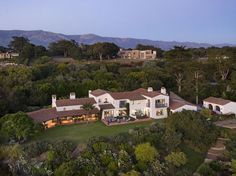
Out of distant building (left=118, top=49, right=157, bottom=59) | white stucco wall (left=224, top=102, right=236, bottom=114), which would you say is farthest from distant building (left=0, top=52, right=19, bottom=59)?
white stucco wall (left=224, top=102, right=236, bottom=114)

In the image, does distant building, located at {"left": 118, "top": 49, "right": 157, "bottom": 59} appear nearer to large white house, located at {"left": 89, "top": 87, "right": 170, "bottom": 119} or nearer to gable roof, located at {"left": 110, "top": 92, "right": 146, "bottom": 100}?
gable roof, located at {"left": 110, "top": 92, "right": 146, "bottom": 100}

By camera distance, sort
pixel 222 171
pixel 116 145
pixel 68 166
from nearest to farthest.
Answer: pixel 68 166, pixel 222 171, pixel 116 145

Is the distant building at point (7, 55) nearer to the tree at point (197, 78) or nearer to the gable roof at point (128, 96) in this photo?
the tree at point (197, 78)

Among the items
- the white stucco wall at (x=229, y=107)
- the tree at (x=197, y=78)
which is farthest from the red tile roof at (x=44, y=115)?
the white stucco wall at (x=229, y=107)

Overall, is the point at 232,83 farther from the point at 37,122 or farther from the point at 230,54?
the point at 37,122

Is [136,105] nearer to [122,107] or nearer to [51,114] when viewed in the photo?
[122,107]

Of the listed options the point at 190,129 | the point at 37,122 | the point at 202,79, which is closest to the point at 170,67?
the point at 202,79
